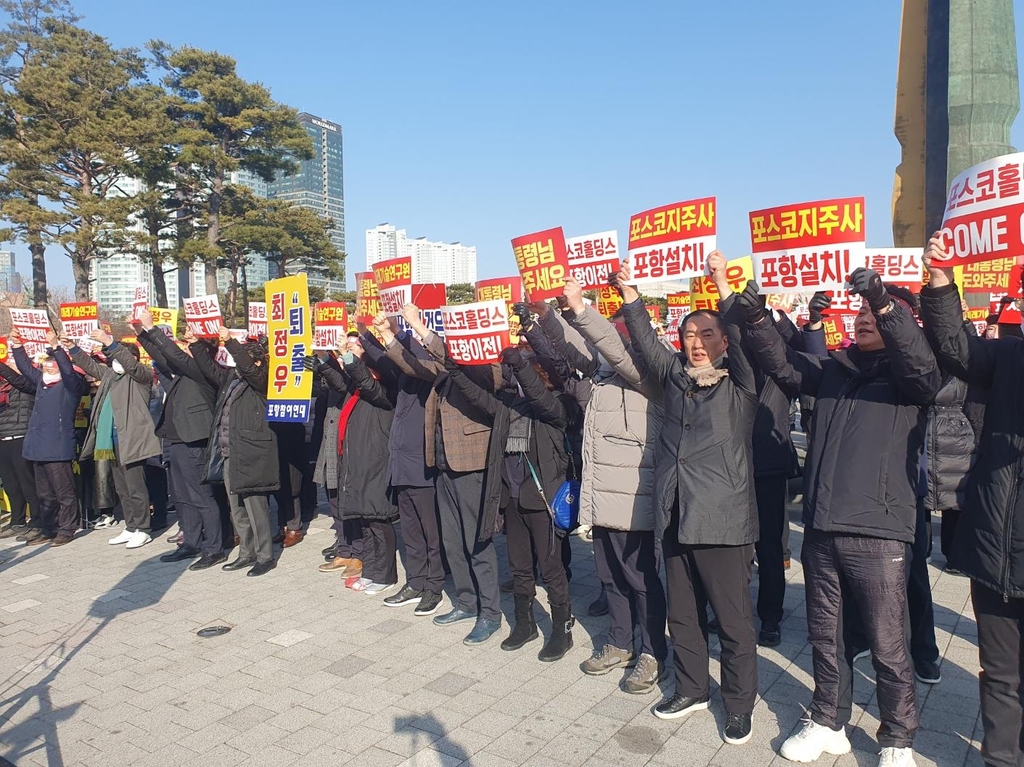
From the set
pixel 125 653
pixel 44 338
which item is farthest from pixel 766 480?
pixel 44 338

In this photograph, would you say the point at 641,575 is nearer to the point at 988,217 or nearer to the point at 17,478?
the point at 988,217

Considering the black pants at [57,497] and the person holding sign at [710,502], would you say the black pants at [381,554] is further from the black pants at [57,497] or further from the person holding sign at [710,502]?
the black pants at [57,497]

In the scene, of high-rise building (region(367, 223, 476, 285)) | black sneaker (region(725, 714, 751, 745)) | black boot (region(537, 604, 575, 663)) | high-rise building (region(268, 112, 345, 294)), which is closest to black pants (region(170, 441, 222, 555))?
black boot (region(537, 604, 575, 663))

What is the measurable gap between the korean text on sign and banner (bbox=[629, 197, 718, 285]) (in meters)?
1.87

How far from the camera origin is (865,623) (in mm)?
3416

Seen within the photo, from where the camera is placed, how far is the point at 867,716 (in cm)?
386

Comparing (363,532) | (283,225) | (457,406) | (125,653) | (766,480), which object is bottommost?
(125,653)

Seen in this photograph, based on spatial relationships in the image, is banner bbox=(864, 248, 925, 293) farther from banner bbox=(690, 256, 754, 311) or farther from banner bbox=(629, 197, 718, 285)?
banner bbox=(629, 197, 718, 285)

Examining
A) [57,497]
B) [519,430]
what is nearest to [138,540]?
[57,497]

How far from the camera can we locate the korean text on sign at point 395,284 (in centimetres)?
594

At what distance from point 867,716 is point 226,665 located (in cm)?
Answer: 389

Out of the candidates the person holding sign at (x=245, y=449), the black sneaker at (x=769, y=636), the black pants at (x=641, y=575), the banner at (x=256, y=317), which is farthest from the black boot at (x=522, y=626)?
the banner at (x=256, y=317)

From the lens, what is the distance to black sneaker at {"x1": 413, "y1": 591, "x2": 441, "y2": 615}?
19.0 feet

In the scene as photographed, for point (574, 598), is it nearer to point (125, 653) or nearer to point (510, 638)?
point (510, 638)
